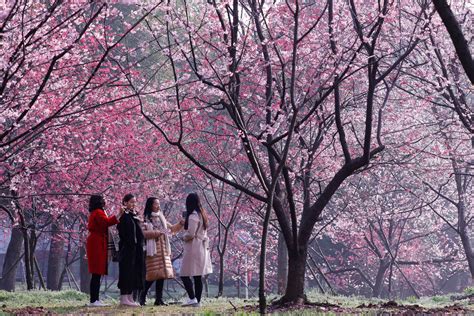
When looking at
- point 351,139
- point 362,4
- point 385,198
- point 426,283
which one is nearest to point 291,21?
point 362,4

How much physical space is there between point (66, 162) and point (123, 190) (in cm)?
383

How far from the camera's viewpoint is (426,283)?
36.3m

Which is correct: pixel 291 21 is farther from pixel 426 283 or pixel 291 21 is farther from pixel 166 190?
pixel 426 283

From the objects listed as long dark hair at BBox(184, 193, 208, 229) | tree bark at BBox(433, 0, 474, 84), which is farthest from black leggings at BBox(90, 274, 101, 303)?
tree bark at BBox(433, 0, 474, 84)

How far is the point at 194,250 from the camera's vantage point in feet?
39.8

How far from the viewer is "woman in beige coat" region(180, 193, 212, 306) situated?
12.0 metres

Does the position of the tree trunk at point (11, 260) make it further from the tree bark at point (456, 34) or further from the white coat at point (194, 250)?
the tree bark at point (456, 34)

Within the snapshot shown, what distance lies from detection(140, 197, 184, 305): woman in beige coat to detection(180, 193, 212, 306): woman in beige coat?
34 cm

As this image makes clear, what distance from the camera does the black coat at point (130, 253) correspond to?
11.6m

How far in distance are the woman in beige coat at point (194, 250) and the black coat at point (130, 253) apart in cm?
71

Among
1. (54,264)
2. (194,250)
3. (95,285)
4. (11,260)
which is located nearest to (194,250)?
(194,250)

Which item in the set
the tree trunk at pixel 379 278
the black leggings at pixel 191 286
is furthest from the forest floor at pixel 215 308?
the tree trunk at pixel 379 278

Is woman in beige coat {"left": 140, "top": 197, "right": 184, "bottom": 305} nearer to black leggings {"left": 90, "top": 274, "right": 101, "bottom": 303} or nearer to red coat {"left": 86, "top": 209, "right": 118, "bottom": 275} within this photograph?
red coat {"left": 86, "top": 209, "right": 118, "bottom": 275}

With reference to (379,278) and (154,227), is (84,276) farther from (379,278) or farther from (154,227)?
(154,227)
